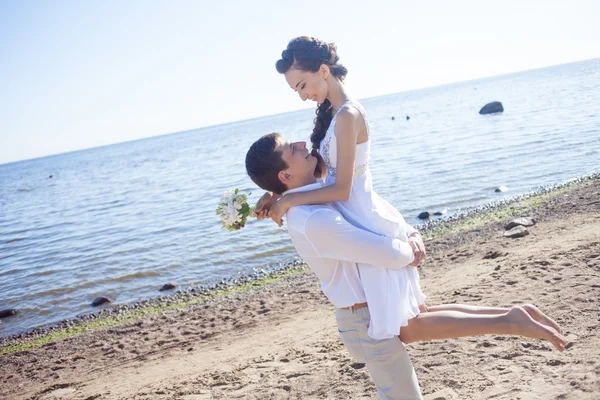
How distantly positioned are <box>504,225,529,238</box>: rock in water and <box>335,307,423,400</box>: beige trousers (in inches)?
313

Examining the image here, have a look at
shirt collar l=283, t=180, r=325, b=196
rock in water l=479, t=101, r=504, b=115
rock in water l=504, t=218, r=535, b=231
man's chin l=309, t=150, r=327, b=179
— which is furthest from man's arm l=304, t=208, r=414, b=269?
rock in water l=479, t=101, r=504, b=115

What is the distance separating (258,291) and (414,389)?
7.64 meters

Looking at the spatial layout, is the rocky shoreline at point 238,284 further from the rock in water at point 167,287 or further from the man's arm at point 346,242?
the man's arm at point 346,242

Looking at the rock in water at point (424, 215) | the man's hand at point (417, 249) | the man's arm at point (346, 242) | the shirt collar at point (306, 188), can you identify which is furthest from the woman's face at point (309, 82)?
the rock in water at point (424, 215)

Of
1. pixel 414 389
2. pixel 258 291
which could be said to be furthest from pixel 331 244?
pixel 258 291

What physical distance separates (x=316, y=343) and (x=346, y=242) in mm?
4155

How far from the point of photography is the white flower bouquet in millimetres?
3891

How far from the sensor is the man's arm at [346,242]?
307cm

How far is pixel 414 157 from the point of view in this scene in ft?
90.1

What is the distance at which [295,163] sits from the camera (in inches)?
134

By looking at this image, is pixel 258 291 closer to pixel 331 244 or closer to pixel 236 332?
pixel 236 332

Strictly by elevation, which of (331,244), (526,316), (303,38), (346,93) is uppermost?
Answer: (303,38)

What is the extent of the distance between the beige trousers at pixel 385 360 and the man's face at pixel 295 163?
91 cm

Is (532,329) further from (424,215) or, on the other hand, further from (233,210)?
(424,215)
